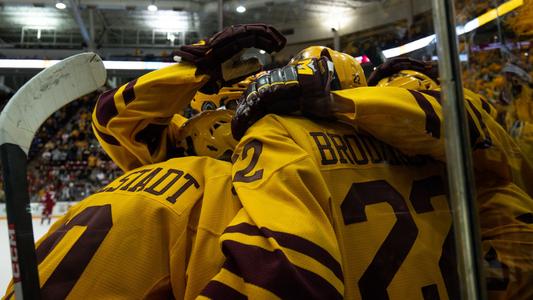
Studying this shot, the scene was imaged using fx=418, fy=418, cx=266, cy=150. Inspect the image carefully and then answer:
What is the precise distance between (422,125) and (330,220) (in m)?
0.16

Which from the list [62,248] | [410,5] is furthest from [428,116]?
[62,248]

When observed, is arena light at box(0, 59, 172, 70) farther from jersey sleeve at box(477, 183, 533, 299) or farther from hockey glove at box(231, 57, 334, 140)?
jersey sleeve at box(477, 183, 533, 299)

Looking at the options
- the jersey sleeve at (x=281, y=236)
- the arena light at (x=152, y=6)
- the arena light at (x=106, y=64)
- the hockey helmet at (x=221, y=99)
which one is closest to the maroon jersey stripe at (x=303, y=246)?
the jersey sleeve at (x=281, y=236)

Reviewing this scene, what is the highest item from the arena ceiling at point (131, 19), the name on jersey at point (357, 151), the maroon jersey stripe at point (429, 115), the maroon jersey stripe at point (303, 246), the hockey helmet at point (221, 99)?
the arena ceiling at point (131, 19)

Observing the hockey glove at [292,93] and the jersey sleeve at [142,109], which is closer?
the hockey glove at [292,93]

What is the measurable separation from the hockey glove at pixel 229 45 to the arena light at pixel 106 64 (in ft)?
0.23

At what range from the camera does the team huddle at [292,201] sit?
0.45 metres

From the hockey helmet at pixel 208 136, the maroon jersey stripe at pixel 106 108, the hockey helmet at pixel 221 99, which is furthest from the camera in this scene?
the hockey helmet at pixel 221 99

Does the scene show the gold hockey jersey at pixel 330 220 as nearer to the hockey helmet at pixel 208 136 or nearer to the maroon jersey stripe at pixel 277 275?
the maroon jersey stripe at pixel 277 275

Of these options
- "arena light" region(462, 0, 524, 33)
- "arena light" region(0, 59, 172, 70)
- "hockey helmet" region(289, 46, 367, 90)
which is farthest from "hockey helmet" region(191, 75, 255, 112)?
"arena light" region(462, 0, 524, 33)

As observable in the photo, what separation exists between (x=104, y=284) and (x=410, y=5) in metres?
0.54

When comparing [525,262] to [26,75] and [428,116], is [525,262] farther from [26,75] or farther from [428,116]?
[26,75]

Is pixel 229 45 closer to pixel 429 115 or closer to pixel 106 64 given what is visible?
pixel 106 64

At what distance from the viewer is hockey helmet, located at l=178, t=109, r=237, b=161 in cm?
92
